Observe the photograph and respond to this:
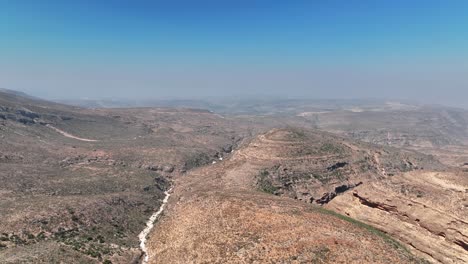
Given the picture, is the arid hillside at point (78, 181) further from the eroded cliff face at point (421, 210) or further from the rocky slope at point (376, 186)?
the eroded cliff face at point (421, 210)

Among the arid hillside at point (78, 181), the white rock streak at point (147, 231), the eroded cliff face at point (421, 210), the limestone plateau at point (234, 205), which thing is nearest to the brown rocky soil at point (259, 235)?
the limestone plateau at point (234, 205)

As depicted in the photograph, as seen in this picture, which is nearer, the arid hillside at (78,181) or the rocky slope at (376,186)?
the rocky slope at (376,186)

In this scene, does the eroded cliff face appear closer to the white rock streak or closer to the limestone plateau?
the limestone plateau

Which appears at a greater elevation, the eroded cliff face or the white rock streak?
the eroded cliff face

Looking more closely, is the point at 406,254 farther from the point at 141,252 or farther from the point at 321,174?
the point at 321,174

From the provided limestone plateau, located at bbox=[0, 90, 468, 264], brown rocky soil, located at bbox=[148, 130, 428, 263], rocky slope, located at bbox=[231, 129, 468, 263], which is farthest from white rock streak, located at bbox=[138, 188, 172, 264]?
rocky slope, located at bbox=[231, 129, 468, 263]

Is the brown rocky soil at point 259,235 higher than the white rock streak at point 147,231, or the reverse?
the brown rocky soil at point 259,235

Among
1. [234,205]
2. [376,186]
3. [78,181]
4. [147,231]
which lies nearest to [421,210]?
[376,186]

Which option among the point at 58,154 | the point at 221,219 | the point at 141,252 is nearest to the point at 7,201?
the point at 141,252
